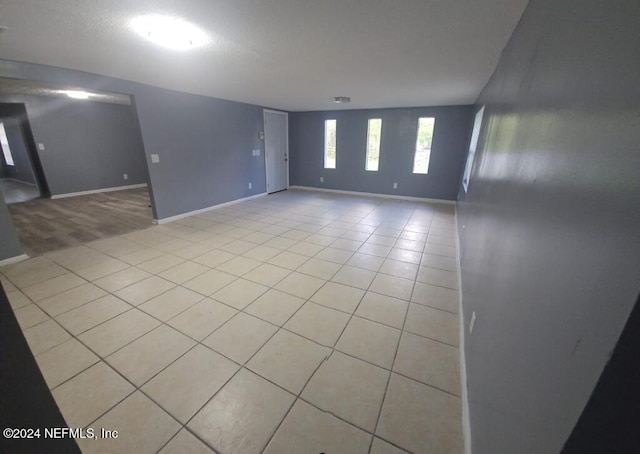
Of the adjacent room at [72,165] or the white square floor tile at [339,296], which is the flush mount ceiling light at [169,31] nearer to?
the adjacent room at [72,165]

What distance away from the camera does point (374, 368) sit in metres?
1.70

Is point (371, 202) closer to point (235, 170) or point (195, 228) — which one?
point (235, 170)

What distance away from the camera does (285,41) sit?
2.24 m

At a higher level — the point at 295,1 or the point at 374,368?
the point at 295,1

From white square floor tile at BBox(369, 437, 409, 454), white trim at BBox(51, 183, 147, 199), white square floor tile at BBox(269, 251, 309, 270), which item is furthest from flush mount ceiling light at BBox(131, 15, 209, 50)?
white trim at BBox(51, 183, 147, 199)

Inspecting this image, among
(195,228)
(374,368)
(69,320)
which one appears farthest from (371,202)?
(69,320)

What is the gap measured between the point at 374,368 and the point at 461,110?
610 cm

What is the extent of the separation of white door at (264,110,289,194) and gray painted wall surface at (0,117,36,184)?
272 inches

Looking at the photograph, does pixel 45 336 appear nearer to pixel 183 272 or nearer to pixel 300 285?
pixel 183 272

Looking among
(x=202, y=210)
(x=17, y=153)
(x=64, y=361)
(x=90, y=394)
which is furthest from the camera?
(x=17, y=153)

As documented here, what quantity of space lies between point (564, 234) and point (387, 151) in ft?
20.8

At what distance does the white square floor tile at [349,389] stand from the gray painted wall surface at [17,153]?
405 inches

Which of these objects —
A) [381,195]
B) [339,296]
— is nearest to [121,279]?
[339,296]

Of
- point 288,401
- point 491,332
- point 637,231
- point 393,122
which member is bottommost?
point 288,401
